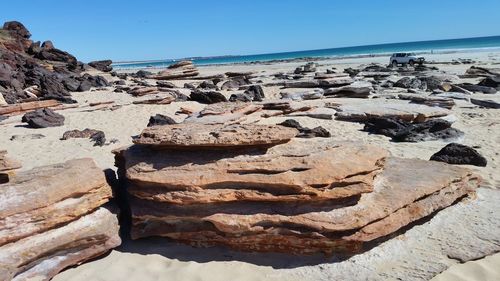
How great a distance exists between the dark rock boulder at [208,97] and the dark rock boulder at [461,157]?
29.3ft

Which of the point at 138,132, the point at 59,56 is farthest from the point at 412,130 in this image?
the point at 59,56

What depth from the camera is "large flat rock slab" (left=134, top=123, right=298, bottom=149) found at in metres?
4.13

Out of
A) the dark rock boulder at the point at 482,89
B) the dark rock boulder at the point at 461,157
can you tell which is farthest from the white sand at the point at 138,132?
the dark rock boulder at the point at 482,89

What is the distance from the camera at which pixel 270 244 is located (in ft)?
13.1

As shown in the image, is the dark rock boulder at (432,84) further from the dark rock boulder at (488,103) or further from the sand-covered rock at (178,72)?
the sand-covered rock at (178,72)

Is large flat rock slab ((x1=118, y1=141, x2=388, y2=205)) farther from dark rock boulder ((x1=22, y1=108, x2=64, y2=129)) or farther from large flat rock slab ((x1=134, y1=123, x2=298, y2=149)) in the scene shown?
dark rock boulder ((x1=22, y1=108, x2=64, y2=129))

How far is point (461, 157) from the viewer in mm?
6574

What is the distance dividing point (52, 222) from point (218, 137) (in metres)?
1.70

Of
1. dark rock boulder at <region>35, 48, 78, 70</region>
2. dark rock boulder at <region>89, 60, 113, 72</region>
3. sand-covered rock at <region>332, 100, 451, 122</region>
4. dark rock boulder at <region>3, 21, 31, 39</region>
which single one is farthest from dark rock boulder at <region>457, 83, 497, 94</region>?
dark rock boulder at <region>3, 21, 31, 39</region>

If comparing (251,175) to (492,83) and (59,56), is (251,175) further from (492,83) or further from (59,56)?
(59,56)

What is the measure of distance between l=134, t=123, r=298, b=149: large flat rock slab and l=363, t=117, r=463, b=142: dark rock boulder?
4.84 metres

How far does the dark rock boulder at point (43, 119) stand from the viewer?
37.1 feet

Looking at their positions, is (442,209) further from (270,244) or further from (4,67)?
(4,67)

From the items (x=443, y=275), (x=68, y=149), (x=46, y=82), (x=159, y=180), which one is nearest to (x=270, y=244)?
(x=159, y=180)
